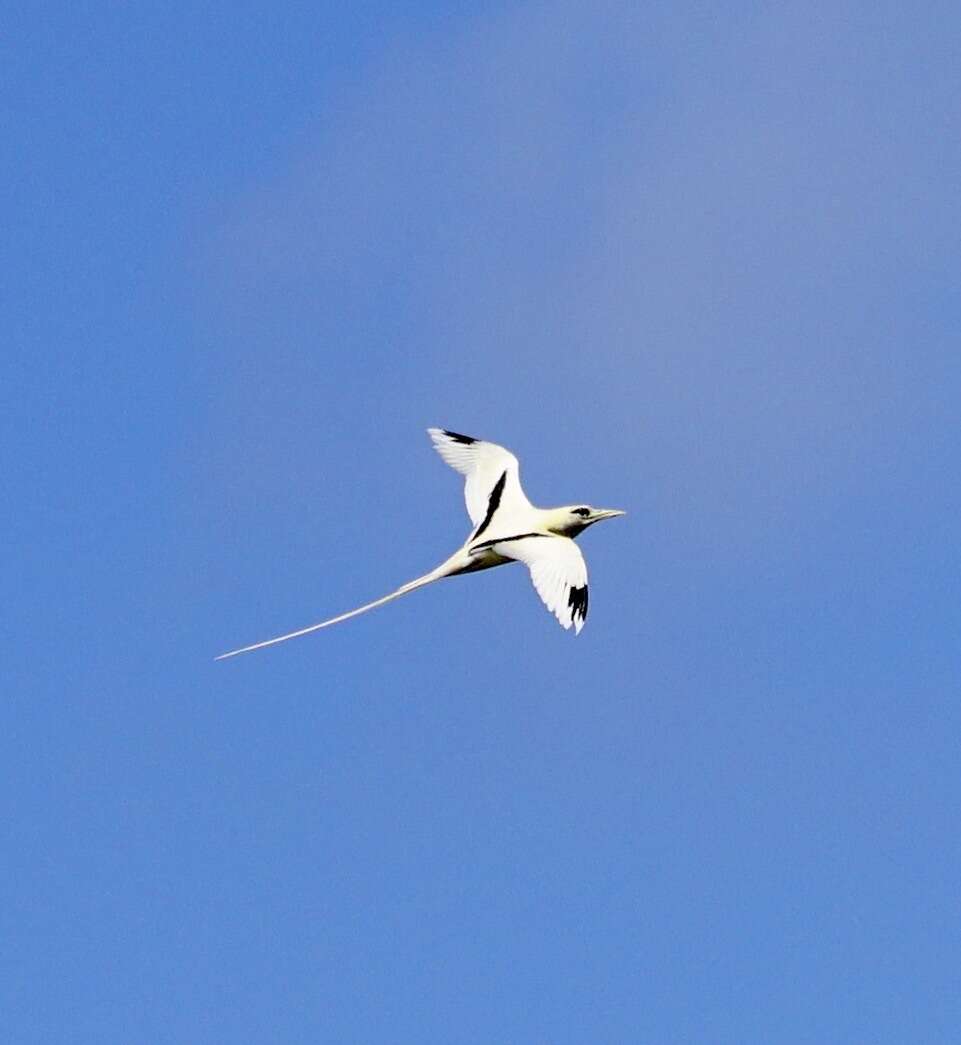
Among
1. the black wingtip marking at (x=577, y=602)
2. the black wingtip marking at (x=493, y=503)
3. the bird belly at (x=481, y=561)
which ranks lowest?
the black wingtip marking at (x=577, y=602)

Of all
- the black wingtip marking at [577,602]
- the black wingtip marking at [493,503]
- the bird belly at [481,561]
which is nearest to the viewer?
→ the black wingtip marking at [577,602]

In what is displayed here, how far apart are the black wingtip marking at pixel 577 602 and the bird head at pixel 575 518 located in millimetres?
4556

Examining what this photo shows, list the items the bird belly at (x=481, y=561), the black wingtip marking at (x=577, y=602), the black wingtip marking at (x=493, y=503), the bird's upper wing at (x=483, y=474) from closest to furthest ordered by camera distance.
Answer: the black wingtip marking at (x=577, y=602) → the bird belly at (x=481, y=561) → the black wingtip marking at (x=493, y=503) → the bird's upper wing at (x=483, y=474)

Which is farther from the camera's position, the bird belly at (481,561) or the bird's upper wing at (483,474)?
the bird's upper wing at (483,474)

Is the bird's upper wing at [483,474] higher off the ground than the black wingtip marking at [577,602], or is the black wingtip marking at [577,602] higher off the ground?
the bird's upper wing at [483,474]

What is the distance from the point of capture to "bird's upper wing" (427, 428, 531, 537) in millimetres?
58656

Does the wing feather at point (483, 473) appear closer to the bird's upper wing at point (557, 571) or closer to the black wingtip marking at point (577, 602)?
the bird's upper wing at point (557, 571)

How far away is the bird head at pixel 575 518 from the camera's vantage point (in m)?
56.8

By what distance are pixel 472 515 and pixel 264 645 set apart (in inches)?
321

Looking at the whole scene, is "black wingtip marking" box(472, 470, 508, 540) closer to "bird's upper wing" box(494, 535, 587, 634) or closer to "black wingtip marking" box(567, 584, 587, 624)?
"bird's upper wing" box(494, 535, 587, 634)

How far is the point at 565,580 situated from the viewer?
52688 mm

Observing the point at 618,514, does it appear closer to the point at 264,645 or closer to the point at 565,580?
the point at 565,580

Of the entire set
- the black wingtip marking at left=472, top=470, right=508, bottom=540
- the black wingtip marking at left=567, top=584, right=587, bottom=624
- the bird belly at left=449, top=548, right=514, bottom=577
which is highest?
the black wingtip marking at left=472, top=470, right=508, bottom=540

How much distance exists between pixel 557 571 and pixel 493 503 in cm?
619
